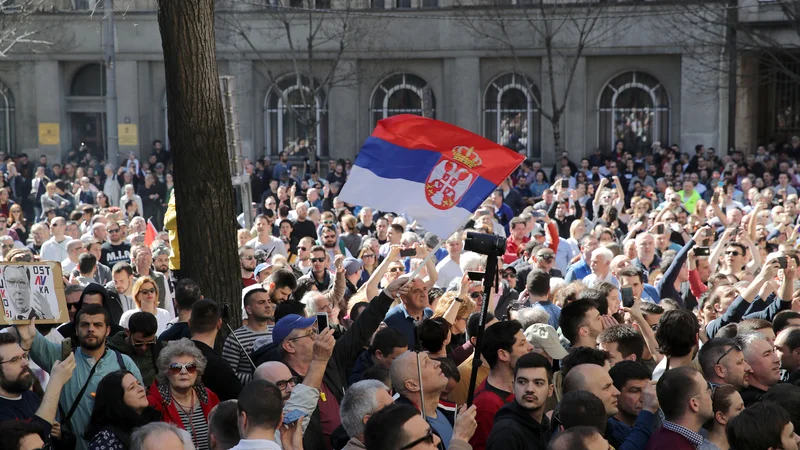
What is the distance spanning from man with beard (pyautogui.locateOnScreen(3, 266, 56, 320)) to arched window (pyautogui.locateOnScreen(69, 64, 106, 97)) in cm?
3149

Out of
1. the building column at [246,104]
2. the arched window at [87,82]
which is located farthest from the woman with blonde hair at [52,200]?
the arched window at [87,82]

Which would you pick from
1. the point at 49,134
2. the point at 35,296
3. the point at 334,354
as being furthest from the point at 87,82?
the point at 334,354

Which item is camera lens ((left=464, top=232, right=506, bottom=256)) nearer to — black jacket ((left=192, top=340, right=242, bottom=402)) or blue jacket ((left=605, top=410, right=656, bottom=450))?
blue jacket ((left=605, top=410, right=656, bottom=450))

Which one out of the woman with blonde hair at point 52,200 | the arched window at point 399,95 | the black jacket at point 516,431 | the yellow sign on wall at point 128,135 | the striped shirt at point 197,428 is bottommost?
the striped shirt at point 197,428

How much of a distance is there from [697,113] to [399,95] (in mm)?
9083

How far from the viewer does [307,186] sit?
27141 mm

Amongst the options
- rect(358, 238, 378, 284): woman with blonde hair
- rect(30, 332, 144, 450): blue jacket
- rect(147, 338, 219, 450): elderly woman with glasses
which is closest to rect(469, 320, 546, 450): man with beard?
rect(147, 338, 219, 450): elderly woman with glasses

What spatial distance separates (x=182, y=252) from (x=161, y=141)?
90.3 ft

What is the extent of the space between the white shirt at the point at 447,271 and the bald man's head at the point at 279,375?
21.5 feet

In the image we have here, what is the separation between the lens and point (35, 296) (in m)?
7.22

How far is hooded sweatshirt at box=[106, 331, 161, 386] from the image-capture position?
7.47m

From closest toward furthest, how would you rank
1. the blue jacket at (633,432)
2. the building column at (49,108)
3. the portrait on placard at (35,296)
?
the blue jacket at (633,432) → the portrait on placard at (35,296) → the building column at (49,108)

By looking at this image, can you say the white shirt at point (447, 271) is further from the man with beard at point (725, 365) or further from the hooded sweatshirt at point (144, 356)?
the man with beard at point (725, 365)

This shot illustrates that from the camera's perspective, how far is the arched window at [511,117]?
117 ft
